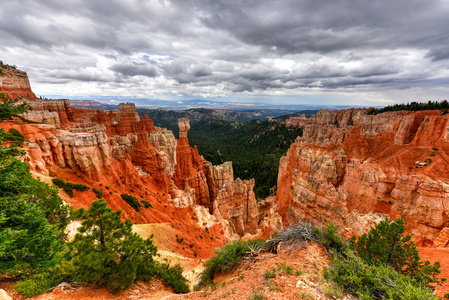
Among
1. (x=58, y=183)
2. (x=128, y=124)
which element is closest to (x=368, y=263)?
(x=58, y=183)

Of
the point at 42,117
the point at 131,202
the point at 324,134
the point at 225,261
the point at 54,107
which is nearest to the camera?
the point at 225,261

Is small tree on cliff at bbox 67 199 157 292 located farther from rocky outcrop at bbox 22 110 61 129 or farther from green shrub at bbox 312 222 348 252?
rocky outcrop at bbox 22 110 61 129

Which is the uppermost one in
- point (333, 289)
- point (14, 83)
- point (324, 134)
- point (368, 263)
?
point (14, 83)

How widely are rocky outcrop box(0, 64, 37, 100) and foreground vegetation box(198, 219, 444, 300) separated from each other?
2538 inches

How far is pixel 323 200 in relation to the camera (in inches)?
1179

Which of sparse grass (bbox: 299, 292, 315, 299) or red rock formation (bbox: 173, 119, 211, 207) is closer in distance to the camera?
sparse grass (bbox: 299, 292, 315, 299)

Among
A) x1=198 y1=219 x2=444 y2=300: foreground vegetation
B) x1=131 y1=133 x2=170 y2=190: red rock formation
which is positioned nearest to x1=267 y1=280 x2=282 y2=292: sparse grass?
x1=198 y1=219 x2=444 y2=300: foreground vegetation

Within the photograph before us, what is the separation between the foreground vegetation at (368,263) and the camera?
7.34 m

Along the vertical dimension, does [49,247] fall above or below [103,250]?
below

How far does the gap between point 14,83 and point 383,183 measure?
3481 inches

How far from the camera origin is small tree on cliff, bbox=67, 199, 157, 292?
27.8 feet

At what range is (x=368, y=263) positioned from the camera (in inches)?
388

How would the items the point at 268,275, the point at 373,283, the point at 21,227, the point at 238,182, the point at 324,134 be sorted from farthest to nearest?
the point at 324,134 → the point at 238,182 → the point at 268,275 → the point at 21,227 → the point at 373,283

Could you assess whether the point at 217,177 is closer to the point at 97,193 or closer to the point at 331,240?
the point at 97,193
